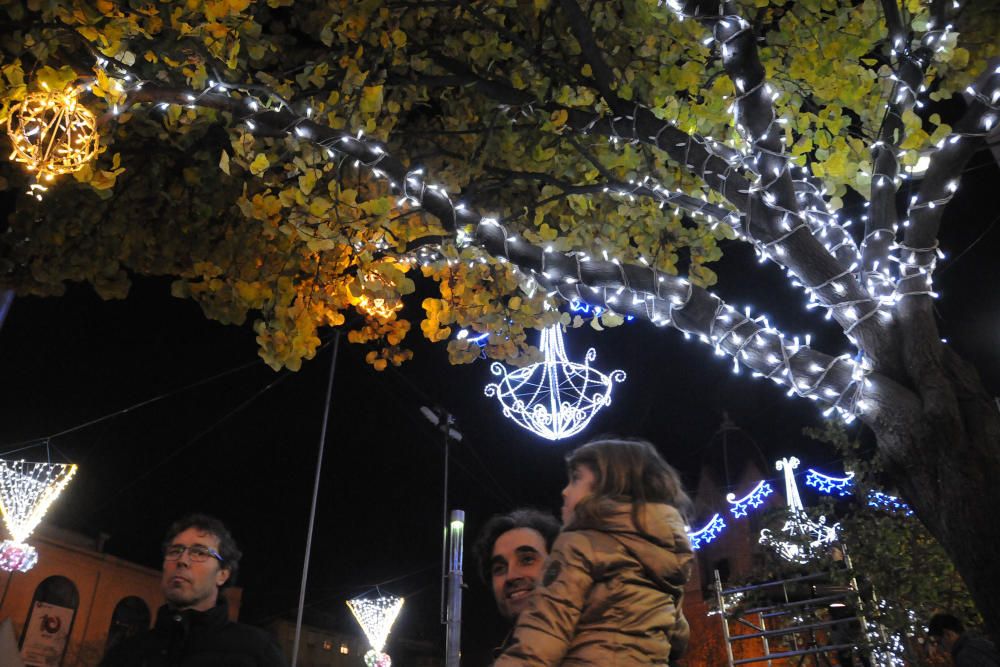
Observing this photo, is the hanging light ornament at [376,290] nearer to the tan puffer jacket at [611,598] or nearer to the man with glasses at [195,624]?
the man with glasses at [195,624]

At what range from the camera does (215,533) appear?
345 centimetres

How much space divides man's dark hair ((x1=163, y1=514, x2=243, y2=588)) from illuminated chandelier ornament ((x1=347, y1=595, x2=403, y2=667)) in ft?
67.3

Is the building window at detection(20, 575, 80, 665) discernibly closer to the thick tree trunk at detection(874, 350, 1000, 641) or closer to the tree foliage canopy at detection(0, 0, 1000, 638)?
the tree foliage canopy at detection(0, 0, 1000, 638)

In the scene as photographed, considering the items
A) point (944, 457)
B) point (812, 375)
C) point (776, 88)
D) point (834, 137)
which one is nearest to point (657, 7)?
point (776, 88)

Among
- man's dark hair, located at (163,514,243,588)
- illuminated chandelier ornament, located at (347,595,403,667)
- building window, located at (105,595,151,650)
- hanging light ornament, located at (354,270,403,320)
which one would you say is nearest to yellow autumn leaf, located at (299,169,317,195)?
hanging light ornament, located at (354,270,403,320)

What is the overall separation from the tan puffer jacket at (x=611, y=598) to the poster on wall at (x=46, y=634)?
25.4 metres

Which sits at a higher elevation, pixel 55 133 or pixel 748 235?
pixel 55 133

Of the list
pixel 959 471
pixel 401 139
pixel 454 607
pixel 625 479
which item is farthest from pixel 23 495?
pixel 959 471

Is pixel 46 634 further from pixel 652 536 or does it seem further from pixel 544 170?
pixel 652 536

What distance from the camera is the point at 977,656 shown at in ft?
15.9

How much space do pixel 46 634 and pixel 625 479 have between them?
86.5ft

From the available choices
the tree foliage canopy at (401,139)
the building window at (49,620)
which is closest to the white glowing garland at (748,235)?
the tree foliage canopy at (401,139)

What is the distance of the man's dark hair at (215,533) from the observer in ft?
11.2

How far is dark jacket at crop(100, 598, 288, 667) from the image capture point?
2939mm
